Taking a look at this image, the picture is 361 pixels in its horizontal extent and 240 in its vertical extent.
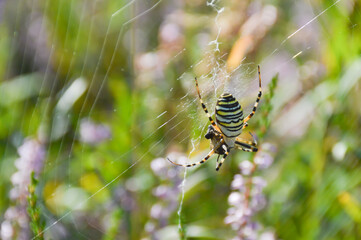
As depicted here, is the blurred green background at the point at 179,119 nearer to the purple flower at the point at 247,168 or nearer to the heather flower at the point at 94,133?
the heather flower at the point at 94,133

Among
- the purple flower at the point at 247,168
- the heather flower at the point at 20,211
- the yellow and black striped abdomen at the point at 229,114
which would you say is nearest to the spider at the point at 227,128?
the yellow and black striped abdomen at the point at 229,114

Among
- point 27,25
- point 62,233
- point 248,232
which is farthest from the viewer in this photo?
point 27,25

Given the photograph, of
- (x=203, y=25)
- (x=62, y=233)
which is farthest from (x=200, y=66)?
(x=62, y=233)

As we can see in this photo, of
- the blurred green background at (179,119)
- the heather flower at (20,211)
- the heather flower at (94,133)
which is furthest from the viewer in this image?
the heather flower at (94,133)

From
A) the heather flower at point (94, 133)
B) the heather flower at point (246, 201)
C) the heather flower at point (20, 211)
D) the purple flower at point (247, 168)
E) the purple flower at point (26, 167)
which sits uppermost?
the heather flower at point (94, 133)

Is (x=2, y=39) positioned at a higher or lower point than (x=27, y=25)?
lower

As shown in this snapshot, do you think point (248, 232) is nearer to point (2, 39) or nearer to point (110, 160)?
point (110, 160)

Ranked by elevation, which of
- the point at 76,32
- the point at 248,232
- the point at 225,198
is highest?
the point at 76,32

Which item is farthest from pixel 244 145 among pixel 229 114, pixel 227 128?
pixel 229 114

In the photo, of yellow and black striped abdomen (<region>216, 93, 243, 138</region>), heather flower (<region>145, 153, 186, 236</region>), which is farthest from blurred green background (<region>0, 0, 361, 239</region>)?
yellow and black striped abdomen (<region>216, 93, 243, 138</region>)

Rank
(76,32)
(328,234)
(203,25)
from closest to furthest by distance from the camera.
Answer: (328,234) → (203,25) → (76,32)
